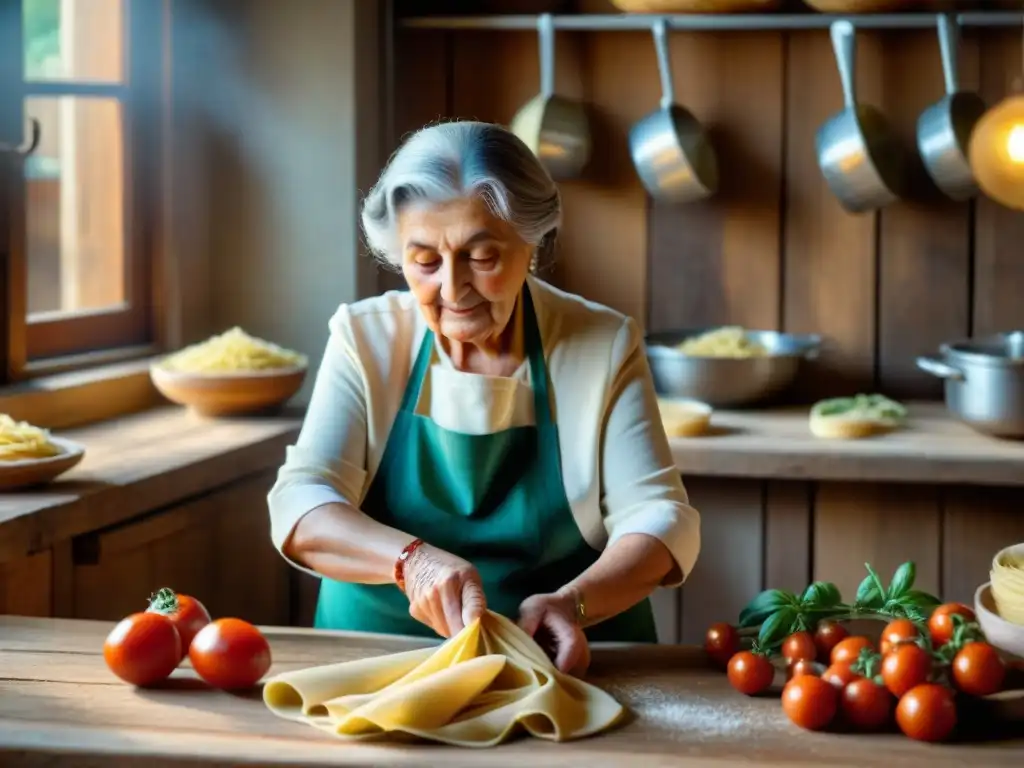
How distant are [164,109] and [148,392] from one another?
696 mm

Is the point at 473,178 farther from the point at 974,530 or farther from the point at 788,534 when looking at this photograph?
the point at 974,530

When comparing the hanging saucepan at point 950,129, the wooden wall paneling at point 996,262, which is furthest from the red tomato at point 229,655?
the wooden wall paneling at point 996,262

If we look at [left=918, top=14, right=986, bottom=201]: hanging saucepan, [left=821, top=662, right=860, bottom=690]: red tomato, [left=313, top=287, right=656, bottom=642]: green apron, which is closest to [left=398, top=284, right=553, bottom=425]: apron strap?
[left=313, top=287, right=656, bottom=642]: green apron

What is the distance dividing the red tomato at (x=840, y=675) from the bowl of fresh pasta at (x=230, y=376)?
186 centimetres

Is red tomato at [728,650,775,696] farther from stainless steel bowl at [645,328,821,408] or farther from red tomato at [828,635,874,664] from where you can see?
stainless steel bowl at [645,328,821,408]

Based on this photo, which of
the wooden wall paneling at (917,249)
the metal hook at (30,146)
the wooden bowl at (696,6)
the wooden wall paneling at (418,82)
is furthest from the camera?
the wooden wall paneling at (418,82)

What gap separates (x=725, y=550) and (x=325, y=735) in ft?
6.55

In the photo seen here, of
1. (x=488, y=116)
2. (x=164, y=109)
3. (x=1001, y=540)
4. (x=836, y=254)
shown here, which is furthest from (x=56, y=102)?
(x=1001, y=540)

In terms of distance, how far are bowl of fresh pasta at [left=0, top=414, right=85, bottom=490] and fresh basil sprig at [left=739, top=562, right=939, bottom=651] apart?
4.12 feet

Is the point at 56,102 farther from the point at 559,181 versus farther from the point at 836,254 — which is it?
the point at 836,254

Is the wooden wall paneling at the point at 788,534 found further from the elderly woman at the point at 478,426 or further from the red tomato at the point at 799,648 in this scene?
the red tomato at the point at 799,648

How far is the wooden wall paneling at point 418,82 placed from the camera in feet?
12.5

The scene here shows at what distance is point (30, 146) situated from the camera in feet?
9.91

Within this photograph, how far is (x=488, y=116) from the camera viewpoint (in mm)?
3834
